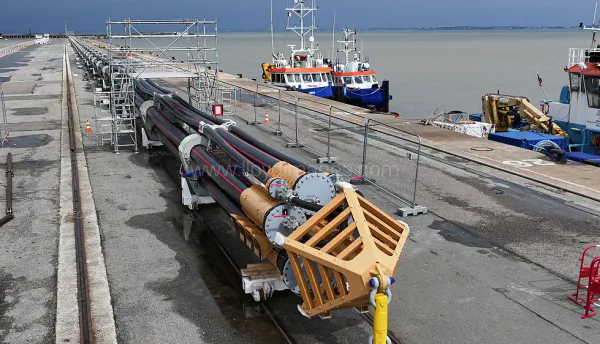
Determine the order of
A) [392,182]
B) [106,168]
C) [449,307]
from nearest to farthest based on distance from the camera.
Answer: [449,307] → [392,182] → [106,168]

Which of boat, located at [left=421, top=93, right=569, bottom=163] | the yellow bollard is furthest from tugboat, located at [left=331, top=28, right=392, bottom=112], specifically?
the yellow bollard

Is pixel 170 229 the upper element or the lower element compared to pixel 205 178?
lower

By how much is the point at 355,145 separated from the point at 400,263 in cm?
1063

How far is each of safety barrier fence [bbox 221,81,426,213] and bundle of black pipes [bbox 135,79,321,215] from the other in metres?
3.77

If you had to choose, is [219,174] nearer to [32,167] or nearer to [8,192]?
[8,192]

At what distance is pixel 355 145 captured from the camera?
66.6ft

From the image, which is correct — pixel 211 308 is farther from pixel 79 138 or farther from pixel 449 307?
pixel 79 138

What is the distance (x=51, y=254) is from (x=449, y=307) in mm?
7060

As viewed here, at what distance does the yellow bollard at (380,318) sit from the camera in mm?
6012

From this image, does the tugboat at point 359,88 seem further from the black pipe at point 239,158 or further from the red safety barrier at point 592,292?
the red safety barrier at point 592,292

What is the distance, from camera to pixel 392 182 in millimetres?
15336

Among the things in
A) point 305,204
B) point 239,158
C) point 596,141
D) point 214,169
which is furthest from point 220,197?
point 596,141

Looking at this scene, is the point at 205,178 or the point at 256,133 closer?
the point at 205,178

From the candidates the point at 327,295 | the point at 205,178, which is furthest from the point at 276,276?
the point at 205,178
